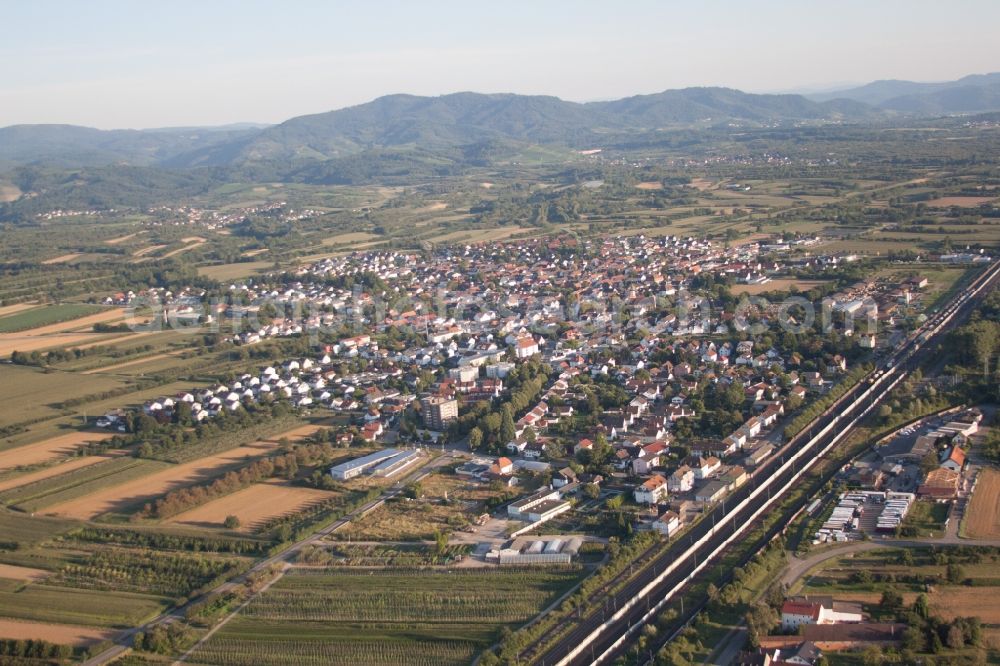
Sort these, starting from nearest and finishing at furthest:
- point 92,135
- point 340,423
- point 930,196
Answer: point 340,423 < point 930,196 < point 92,135

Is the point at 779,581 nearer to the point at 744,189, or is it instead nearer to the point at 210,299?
the point at 210,299

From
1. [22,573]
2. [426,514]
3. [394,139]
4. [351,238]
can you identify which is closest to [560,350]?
[426,514]

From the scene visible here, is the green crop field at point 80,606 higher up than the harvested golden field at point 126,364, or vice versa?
the harvested golden field at point 126,364

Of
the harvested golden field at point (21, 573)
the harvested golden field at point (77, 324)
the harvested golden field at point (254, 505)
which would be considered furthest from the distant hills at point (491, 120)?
the harvested golden field at point (21, 573)

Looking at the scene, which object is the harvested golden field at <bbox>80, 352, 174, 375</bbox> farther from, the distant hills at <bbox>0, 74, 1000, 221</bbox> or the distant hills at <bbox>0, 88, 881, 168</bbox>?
the distant hills at <bbox>0, 88, 881, 168</bbox>

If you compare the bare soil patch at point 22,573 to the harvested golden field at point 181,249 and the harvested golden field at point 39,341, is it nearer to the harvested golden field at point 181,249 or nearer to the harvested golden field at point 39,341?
the harvested golden field at point 39,341

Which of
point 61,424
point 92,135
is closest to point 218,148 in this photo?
point 92,135

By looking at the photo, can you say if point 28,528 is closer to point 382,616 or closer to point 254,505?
point 254,505

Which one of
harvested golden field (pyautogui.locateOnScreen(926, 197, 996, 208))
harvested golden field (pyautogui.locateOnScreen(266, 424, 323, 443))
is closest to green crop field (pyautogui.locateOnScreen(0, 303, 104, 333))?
harvested golden field (pyautogui.locateOnScreen(266, 424, 323, 443))
